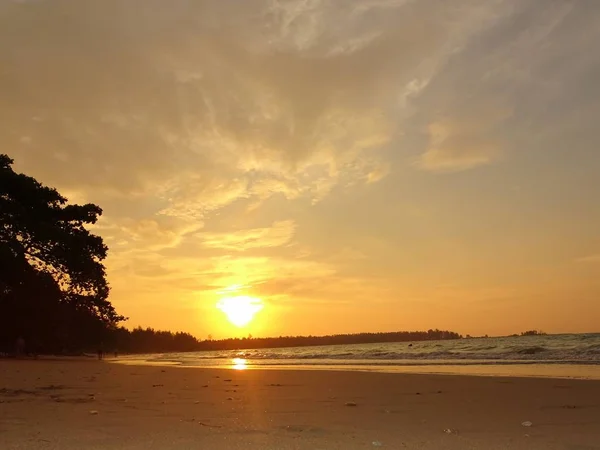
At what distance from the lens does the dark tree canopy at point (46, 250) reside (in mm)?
16906

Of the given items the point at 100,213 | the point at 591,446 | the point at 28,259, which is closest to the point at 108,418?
the point at 591,446

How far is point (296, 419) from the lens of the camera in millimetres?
6434

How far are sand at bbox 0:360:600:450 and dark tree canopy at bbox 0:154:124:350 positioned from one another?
7.92 m

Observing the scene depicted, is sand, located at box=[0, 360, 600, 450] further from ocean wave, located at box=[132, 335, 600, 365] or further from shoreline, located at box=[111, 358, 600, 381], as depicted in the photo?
ocean wave, located at box=[132, 335, 600, 365]

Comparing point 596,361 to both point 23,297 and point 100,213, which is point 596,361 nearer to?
point 100,213

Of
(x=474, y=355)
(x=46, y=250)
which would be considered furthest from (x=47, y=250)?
(x=474, y=355)

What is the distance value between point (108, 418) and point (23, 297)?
16.6 metres

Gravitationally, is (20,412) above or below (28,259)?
below

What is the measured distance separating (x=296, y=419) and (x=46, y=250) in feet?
46.8

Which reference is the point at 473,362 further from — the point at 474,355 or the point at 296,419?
the point at 296,419

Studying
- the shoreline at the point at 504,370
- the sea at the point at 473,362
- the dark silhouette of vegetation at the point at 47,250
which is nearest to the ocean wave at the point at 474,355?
the sea at the point at 473,362

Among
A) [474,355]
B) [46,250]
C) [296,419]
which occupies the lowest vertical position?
[296,419]

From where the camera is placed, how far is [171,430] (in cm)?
544

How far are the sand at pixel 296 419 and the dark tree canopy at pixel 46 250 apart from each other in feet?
26.0
